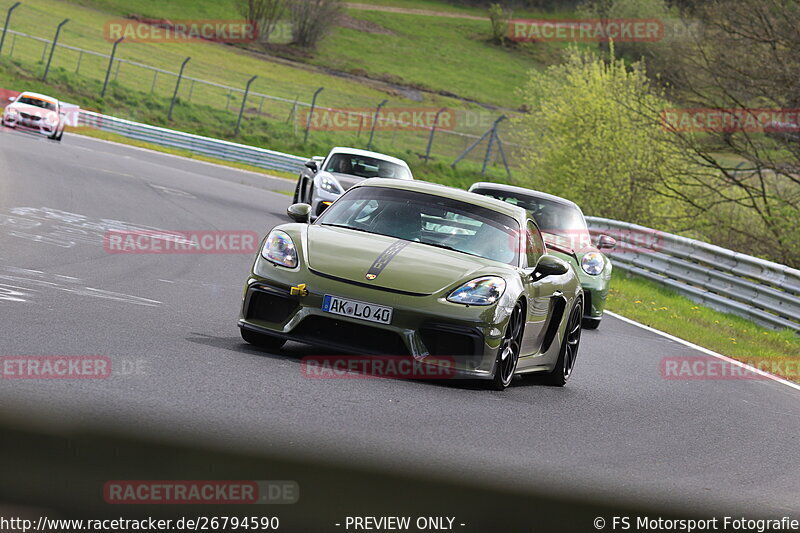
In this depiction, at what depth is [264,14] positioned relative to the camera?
86188 millimetres

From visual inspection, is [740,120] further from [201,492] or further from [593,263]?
[201,492]

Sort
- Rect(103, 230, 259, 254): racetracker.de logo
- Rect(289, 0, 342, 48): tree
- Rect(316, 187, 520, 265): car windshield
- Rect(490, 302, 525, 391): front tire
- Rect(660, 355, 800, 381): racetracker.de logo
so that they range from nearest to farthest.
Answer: Rect(490, 302, 525, 391): front tire < Rect(316, 187, 520, 265): car windshield < Rect(660, 355, 800, 381): racetracker.de logo < Rect(103, 230, 259, 254): racetracker.de logo < Rect(289, 0, 342, 48): tree

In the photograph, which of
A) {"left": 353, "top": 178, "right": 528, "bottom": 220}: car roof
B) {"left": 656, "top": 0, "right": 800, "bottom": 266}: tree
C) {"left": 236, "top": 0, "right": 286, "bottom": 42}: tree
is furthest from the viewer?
{"left": 236, "top": 0, "right": 286, "bottom": 42}: tree

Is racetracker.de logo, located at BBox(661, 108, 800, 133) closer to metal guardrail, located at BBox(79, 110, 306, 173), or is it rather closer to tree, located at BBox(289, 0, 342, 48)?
metal guardrail, located at BBox(79, 110, 306, 173)

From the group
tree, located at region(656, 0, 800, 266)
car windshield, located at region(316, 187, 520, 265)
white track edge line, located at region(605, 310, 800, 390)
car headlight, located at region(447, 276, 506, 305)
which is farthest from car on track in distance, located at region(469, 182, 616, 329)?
tree, located at region(656, 0, 800, 266)

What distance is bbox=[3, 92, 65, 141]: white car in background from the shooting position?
111 feet

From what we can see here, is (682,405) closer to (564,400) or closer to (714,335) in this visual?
(564,400)

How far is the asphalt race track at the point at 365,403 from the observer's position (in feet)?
19.1

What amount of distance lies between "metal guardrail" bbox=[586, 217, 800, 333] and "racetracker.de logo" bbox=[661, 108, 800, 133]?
2.75 metres

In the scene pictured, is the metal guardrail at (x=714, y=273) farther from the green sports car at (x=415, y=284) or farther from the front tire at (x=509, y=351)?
the front tire at (x=509, y=351)

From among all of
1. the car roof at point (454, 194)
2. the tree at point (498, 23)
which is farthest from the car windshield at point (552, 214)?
the tree at point (498, 23)

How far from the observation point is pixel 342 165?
842 inches

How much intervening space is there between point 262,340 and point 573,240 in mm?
7330

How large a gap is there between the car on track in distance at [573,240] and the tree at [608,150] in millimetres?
12380
